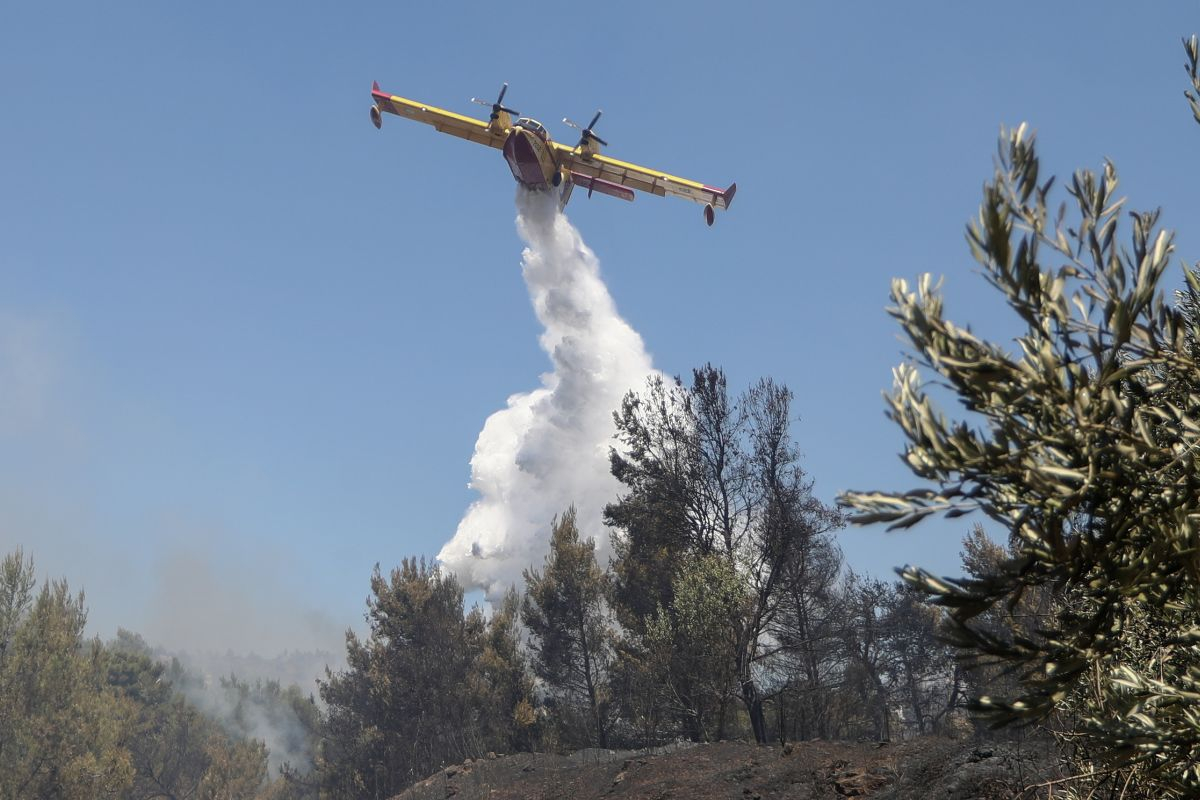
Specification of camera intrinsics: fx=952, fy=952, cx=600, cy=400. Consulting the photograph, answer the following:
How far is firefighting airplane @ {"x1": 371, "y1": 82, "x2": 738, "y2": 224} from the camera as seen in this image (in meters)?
50.7

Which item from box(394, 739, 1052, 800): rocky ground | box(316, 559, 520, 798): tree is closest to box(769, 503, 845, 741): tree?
box(394, 739, 1052, 800): rocky ground

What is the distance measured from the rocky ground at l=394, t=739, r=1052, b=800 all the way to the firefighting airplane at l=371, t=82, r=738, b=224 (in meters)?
30.8

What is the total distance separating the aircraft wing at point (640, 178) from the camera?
53.6 m

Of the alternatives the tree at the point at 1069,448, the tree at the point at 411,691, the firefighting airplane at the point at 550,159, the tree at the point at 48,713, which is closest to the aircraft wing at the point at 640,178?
the firefighting airplane at the point at 550,159

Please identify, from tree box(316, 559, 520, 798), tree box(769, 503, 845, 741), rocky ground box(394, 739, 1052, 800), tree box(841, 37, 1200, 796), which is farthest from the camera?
tree box(316, 559, 520, 798)

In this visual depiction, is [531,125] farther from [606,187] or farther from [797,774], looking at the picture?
[797,774]

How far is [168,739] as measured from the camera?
86500mm

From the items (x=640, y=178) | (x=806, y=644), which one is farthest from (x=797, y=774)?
(x=640, y=178)

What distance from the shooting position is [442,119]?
5281 cm

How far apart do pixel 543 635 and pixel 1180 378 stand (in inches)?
2035

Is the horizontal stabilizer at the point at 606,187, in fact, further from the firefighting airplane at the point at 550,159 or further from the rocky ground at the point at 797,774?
the rocky ground at the point at 797,774

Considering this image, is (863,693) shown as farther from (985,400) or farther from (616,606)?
(985,400)

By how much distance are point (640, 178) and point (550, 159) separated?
5.56 m

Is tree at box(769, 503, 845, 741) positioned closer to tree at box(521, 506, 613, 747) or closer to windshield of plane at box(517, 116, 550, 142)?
tree at box(521, 506, 613, 747)
